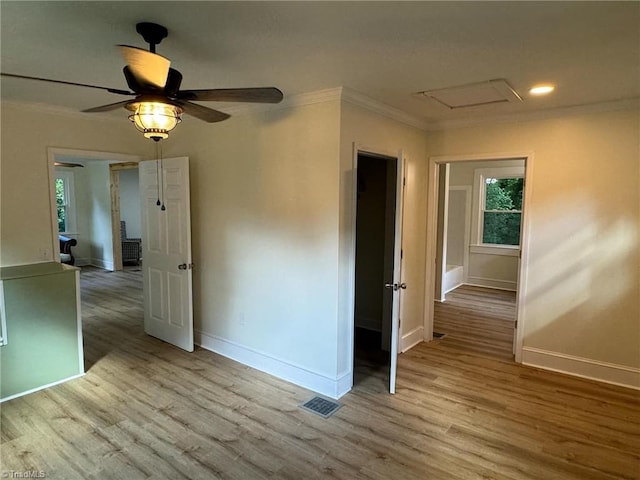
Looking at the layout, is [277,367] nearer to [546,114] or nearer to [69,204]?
[546,114]

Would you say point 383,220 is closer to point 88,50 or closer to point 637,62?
point 637,62

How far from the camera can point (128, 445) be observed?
2.59 metres

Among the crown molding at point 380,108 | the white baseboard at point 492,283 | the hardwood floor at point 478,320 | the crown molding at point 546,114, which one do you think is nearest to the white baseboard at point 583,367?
the hardwood floor at point 478,320

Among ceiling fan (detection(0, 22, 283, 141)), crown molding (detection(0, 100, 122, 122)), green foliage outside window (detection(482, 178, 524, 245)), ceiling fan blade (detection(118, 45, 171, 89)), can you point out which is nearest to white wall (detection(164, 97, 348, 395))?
crown molding (detection(0, 100, 122, 122))

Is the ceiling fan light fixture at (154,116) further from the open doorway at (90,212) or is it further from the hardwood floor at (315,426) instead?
the open doorway at (90,212)

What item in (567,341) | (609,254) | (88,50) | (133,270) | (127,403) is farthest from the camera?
(133,270)

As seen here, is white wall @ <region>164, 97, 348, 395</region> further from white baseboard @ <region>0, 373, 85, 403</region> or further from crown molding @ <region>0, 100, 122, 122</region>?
white baseboard @ <region>0, 373, 85, 403</region>

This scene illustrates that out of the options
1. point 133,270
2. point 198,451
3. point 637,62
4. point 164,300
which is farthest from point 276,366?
point 133,270

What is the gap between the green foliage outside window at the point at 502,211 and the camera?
23.7 ft

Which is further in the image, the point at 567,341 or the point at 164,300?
the point at 164,300

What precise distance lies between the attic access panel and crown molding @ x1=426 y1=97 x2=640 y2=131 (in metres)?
0.55

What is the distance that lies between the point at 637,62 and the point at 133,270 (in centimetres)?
897

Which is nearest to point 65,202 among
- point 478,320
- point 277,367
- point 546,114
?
point 277,367

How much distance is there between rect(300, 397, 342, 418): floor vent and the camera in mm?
3002
